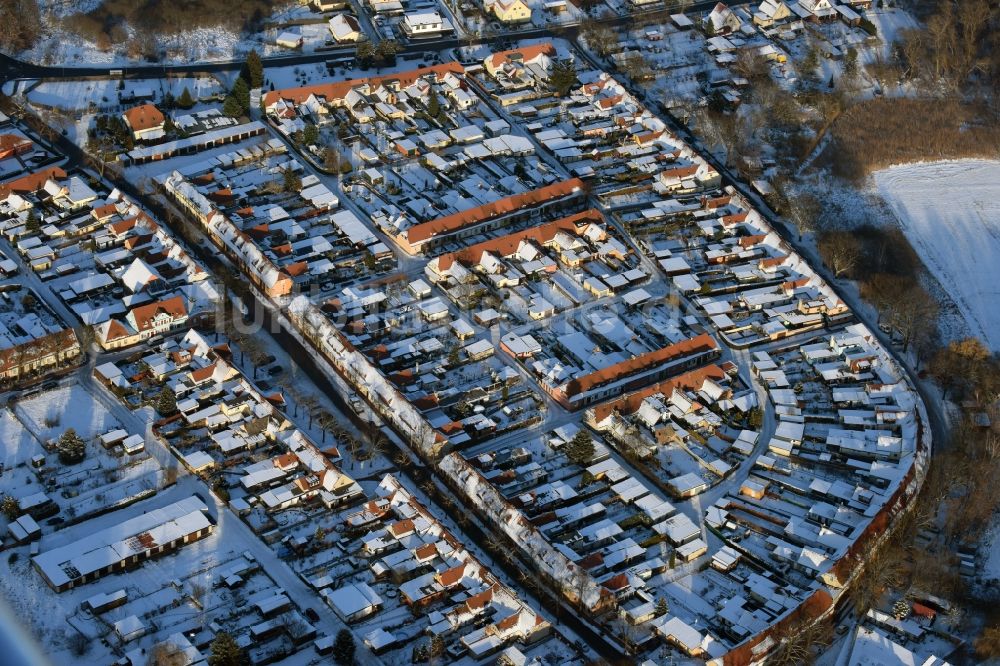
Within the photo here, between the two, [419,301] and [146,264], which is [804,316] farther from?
[146,264]

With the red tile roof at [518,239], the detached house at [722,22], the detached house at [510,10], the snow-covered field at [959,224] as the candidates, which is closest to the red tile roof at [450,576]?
the red tile roof at [518,239]

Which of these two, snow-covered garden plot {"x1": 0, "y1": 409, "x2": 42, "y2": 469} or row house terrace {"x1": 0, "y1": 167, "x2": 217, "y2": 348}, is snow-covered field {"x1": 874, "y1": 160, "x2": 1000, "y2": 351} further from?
snow-covered garden plot {"x1": 0, "y1": 409, "x2": 42, "y2": 469}

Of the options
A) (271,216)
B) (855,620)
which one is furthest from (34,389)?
(855,620)

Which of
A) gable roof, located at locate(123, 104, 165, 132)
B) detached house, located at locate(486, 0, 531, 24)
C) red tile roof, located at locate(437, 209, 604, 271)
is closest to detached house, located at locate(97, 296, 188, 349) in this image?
red tile roof, located at locate(437, 209, 604, 271)

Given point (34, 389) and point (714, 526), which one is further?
point (34, 389)

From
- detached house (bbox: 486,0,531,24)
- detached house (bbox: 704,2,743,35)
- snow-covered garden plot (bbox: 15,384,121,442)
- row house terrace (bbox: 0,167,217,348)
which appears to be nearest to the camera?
snow-covered garden plot (bbox: 15,384,121,442)

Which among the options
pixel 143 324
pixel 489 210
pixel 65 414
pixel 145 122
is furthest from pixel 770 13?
pixel 65 414

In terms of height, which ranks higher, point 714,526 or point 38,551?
point 38,551
